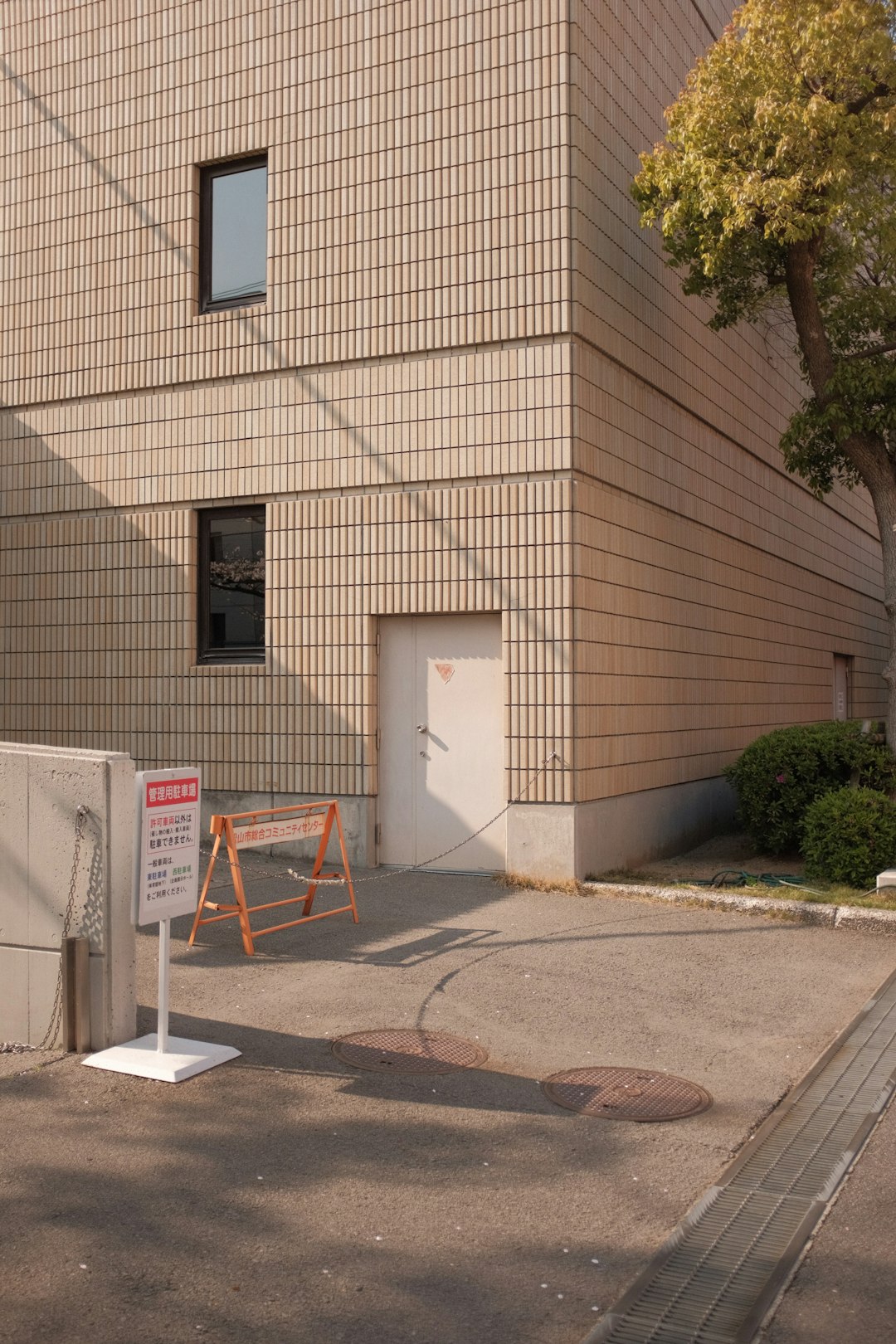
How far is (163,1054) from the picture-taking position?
6223 millimetres

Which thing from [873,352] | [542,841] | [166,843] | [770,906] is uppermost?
[873,352]

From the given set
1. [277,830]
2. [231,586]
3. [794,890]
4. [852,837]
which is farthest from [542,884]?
[231,586]

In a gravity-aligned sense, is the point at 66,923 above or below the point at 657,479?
below

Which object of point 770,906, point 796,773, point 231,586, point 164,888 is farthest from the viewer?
point 231,586

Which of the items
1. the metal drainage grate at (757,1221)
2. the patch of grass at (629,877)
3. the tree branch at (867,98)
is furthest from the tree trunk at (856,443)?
the metal drainage grate at (757,1221)

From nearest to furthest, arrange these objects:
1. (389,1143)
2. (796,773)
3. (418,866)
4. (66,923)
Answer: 1. (389,1143)
2. (66,923)
3. (418,866)
4. (796,773)

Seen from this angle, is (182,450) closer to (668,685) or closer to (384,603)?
(384,603)

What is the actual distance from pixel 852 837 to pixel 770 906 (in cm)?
133

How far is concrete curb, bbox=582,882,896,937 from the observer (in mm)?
9812

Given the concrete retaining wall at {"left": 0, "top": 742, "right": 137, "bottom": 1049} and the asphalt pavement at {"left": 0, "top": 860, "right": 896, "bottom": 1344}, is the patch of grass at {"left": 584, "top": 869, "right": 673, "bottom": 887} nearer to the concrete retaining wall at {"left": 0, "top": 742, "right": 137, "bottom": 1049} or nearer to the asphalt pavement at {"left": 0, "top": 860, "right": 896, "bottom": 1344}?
the asphalt pavement at {"left": 0, "top": 860, "right": 896, "bottom": 1344}

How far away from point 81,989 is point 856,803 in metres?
7.40

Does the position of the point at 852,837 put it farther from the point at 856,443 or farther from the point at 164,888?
the point at 164,888

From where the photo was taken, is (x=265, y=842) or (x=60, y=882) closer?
(x=60, y=882)

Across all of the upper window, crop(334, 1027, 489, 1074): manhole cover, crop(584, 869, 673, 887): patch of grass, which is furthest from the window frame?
crop(334, 1027, 489, 1074): manhole cover
